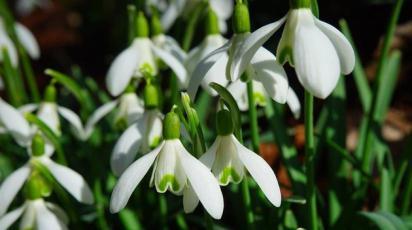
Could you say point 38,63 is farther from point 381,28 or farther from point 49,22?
point 381,28

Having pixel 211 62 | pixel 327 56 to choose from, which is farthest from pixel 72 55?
pixel 327 56

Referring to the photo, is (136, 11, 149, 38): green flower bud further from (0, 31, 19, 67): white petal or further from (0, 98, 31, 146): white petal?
(0, 31, 19, 67): white petal

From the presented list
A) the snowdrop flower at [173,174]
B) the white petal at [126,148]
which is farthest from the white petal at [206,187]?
the white petal at [126,148]

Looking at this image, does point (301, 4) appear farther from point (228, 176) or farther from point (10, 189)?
point (10, 189)

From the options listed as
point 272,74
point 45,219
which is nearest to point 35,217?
point 45,219

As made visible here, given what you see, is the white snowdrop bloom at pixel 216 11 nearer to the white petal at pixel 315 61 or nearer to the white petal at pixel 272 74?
the white petal at pixel 272 74
